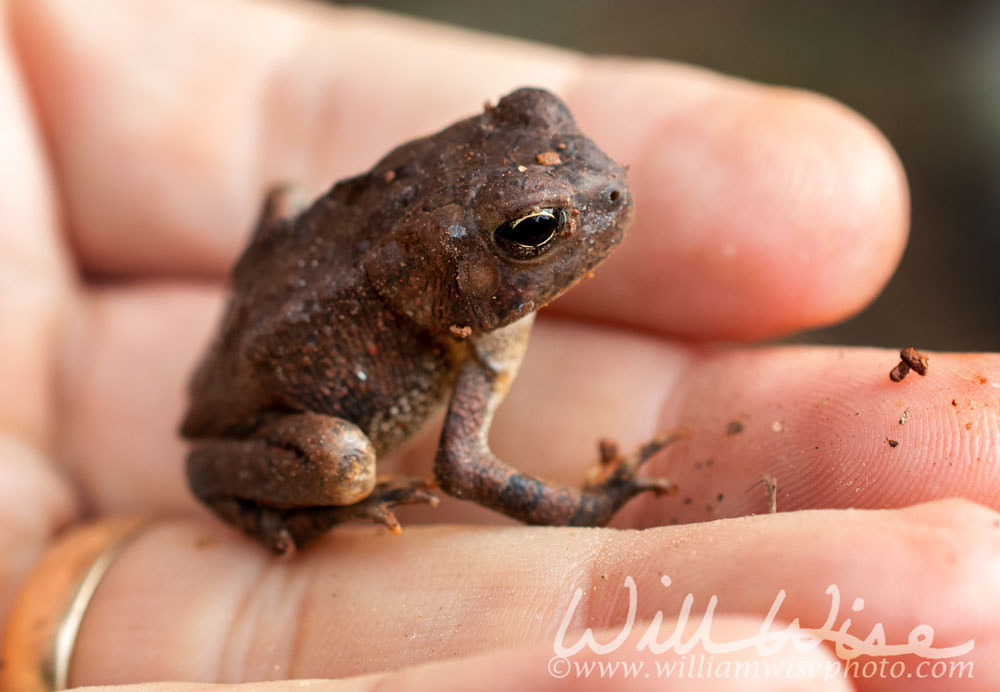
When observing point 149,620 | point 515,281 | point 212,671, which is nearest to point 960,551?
A: point 515,281

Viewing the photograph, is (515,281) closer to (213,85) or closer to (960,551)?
(960,551)

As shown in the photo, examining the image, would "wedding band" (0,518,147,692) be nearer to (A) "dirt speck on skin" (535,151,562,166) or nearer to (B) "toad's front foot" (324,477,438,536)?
(B) "toad's front foot" (324,477,438,536)

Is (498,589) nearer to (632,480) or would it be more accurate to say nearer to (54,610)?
(632,480)

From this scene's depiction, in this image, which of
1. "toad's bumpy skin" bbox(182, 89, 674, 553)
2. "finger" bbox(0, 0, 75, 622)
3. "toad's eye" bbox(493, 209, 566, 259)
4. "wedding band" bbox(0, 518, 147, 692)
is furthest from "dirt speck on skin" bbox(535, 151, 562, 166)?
"finger" bbox(0, 0, 75, 622)

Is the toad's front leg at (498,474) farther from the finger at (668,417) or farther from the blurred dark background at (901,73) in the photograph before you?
the blurred dark background at (901,73)

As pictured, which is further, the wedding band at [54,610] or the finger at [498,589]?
the wedding band at [54,610]

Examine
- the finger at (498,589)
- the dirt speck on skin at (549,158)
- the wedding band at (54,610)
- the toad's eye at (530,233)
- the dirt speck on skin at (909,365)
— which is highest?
the dirt speck on skin at (549,158)

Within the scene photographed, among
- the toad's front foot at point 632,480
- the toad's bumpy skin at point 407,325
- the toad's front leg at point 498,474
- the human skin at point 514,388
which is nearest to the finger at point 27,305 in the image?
the human skin at point 514,388
